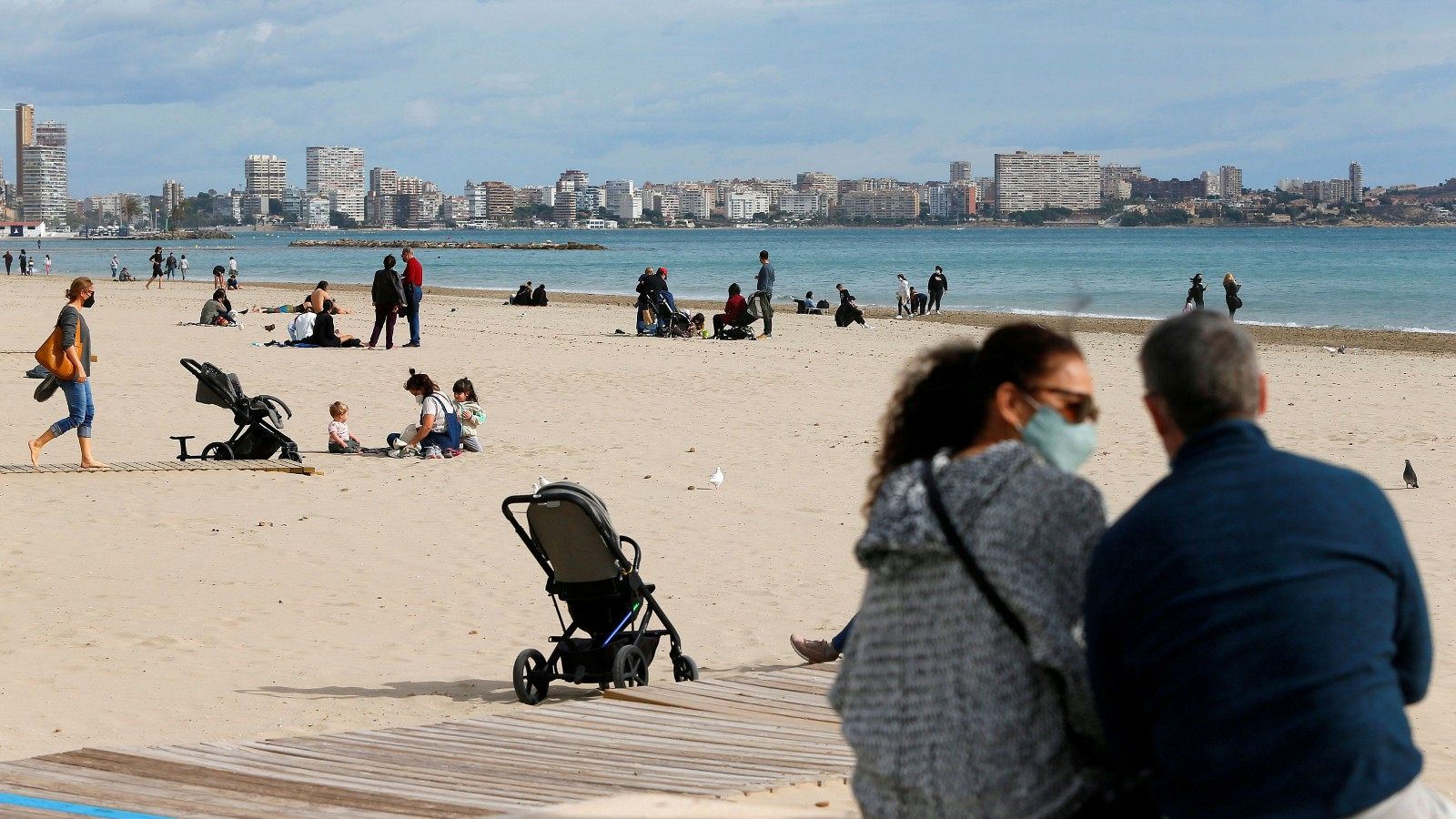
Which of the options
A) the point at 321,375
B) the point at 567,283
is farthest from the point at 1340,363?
the point at 567,283

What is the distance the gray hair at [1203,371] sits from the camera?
7.65 feet

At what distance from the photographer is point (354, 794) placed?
14.5 ft

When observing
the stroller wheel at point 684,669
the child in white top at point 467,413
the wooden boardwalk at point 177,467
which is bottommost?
the stroller wheel at point 684,669

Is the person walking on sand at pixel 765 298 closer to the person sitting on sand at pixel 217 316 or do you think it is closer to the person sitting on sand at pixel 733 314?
the person sitting on sand at pixel 733 314

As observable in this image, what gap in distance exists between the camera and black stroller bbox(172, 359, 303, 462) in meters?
12.3

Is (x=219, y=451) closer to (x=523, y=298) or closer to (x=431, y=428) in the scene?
(x=431, y=428)

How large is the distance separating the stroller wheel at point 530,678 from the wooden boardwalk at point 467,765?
84 centimetres

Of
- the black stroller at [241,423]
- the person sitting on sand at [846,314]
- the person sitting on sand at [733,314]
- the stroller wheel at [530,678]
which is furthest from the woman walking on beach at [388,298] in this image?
the stroller wheel at [530,678]

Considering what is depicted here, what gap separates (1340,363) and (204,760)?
2059cm

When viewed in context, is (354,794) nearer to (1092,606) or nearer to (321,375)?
(1092,606)

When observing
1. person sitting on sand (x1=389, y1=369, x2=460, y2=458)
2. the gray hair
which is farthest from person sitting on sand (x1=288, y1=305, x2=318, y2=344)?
the gray hair

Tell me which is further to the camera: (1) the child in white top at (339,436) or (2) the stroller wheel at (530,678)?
(1) the child in white top at (339,436)

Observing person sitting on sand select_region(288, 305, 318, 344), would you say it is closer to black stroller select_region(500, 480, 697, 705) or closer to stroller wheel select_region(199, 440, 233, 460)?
stroller wheel select_region(199, 440, 233, 460)

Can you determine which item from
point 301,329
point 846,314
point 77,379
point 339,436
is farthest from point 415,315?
point 77,379
